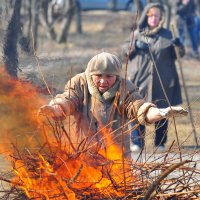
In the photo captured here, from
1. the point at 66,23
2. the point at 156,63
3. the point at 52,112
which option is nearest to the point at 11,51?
the point at 52,112

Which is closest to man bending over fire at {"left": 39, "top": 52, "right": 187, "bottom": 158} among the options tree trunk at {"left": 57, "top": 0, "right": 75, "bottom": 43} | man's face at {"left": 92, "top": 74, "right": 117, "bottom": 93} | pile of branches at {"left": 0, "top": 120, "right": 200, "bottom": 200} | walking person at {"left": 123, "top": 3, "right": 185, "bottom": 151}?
man's face at {"left": 92, "top": 74, "right": 117, "bottom": 93}

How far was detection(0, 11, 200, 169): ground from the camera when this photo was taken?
5.89 m

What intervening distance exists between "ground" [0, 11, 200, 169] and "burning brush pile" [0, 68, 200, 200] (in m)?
0.26

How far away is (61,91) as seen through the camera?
20.1 ft

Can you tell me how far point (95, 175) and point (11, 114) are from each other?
88 centimetres

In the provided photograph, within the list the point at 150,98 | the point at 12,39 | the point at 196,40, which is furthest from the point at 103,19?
the point at 12,39

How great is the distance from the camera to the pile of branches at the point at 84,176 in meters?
4.83

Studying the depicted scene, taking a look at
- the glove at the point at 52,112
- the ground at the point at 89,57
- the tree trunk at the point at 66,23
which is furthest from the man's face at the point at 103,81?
the tree trunk at the point at 66,23

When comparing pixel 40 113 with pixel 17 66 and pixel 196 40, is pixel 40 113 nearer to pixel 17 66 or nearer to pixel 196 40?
pixel 17 66

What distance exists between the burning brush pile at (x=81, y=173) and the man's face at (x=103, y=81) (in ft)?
2.02

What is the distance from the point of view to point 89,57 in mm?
18703

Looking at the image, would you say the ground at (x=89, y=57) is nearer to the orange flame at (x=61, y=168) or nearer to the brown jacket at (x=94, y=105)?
the brown jacket at (x=94, y=105)

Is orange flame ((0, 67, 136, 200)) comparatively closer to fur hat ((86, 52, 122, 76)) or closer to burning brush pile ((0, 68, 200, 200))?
burning brush pile ((0, 68, 200, 200))

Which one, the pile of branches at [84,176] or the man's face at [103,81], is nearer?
the pile of branches at [84,176]
